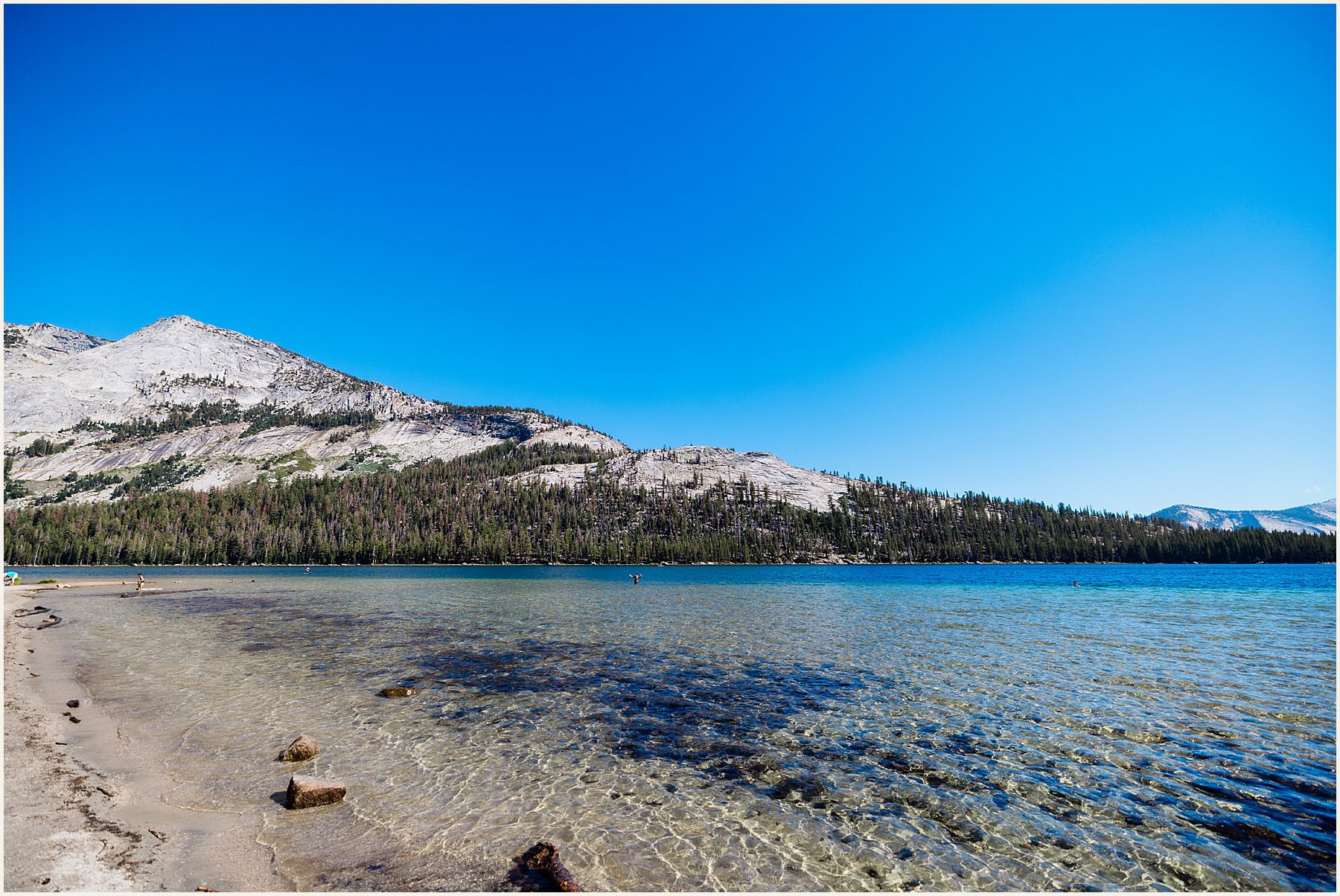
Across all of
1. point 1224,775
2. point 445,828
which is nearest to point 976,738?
point 1224,775

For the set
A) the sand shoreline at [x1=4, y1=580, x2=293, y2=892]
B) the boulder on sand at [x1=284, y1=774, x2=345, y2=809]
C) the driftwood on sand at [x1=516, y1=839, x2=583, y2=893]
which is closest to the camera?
the sand shoreline at [x1=4, y1=580, x2=293, y2=892]

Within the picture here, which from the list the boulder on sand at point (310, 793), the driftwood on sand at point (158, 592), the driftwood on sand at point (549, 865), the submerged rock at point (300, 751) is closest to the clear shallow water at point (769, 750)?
the boulder on sand at point (310, 793)

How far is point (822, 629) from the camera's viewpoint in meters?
41.6

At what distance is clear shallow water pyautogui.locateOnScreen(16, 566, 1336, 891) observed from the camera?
1119 centimetres

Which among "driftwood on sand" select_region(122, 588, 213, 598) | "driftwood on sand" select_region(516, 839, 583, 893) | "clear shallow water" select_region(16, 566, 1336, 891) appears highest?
"driftwood on sand" select_region(516, 839, 583, 893)

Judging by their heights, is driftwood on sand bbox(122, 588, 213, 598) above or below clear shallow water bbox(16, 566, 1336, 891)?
below

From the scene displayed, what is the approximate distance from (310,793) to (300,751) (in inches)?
151

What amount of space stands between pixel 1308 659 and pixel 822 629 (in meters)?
24.8

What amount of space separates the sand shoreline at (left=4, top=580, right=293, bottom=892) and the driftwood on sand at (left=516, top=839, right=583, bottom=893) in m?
4.02

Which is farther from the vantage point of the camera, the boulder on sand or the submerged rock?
the submerged rock

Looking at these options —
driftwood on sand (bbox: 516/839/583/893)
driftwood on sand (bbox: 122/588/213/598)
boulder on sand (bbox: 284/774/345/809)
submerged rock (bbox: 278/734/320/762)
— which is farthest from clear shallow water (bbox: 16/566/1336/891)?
driftwood on sand (bbox: 122/588/213/598)

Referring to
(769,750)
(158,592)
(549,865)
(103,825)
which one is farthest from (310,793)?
(158,592)

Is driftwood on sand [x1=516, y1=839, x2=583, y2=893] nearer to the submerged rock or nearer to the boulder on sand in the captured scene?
the boulder on sand

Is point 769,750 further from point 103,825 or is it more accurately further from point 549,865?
point 103,825
